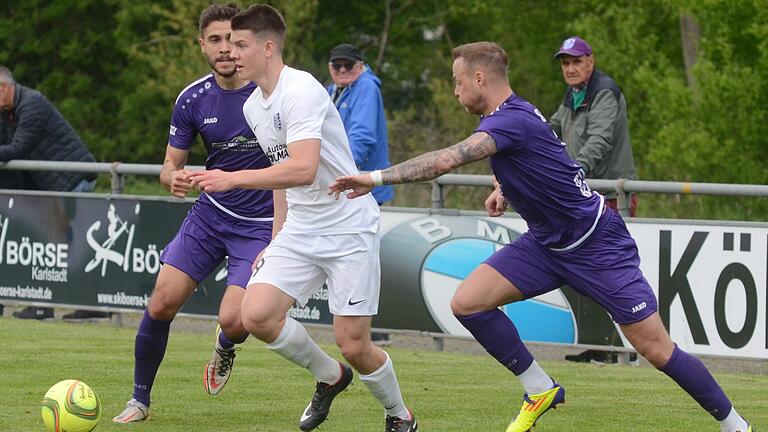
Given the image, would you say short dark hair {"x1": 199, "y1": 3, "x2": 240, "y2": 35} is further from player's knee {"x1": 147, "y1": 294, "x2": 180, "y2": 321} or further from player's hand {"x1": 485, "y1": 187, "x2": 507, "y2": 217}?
player's hand {"x1": 485, "y1": 187, "x2": 507, "y2": 217}

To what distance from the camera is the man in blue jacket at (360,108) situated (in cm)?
1138

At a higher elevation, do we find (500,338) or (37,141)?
(37,141)

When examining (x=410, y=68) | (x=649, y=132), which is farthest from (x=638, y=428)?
(x=410, y=68)

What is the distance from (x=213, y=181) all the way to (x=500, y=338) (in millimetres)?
1909

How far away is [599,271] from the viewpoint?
25.1 feet

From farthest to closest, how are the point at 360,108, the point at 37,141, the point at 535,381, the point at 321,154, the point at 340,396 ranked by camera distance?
1. the point at 37,141
2. the point at 360,108
3. the point at 340,396
4. the point at 535,381
5. the point at 321,154

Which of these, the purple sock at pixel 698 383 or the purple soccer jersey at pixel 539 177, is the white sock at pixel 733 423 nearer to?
the purple sock at pixel 698 383

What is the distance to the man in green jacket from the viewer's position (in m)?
11.2

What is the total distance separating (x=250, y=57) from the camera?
7.40 m

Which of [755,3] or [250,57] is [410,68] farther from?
[250,57]

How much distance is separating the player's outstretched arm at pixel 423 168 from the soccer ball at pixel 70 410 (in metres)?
1.74

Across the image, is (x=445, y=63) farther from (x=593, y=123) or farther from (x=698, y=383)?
(x=698, y=383)

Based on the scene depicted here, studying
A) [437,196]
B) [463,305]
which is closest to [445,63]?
[437,196]

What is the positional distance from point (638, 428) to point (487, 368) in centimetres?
268
